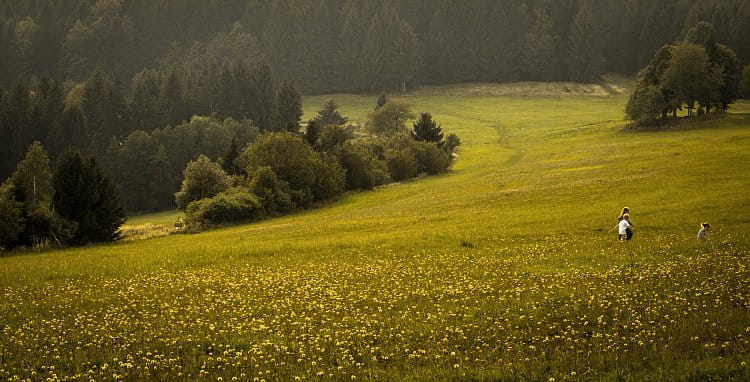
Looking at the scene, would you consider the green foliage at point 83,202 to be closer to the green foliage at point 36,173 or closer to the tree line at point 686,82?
the green foliage at point 36,173

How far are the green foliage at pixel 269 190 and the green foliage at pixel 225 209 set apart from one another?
5.16 ft

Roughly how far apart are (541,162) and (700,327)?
3103 inches

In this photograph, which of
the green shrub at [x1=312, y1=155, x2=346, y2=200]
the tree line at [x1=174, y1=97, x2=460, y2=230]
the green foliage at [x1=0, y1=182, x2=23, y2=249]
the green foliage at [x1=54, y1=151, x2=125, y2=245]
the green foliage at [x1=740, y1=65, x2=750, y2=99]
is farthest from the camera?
the green foliage at [x1=740, y1=65, x2=750, y2=99]

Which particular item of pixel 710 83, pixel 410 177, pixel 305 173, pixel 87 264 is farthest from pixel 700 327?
pixel 710 83

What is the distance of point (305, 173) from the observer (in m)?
82.9

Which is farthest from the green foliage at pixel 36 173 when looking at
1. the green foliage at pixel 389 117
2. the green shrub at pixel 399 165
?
the green foliage at pixel 389 117

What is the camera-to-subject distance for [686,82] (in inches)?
4259

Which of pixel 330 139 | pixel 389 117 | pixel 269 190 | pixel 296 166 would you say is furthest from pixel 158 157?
pixel 269 190

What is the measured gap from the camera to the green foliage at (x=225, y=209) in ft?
226

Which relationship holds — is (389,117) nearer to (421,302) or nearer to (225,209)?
(225,209)

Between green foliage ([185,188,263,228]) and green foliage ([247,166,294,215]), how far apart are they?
5.16ft

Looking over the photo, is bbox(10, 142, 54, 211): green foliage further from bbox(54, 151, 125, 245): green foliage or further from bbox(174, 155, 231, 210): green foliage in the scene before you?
bbox(54, 151, 125, 245): green foliage

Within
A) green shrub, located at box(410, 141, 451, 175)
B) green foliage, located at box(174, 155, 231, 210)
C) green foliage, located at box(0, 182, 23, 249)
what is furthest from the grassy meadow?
green shrub, located at box(410, 141, 451, 175)

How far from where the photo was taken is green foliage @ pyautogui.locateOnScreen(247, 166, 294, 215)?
7450 centimetres
